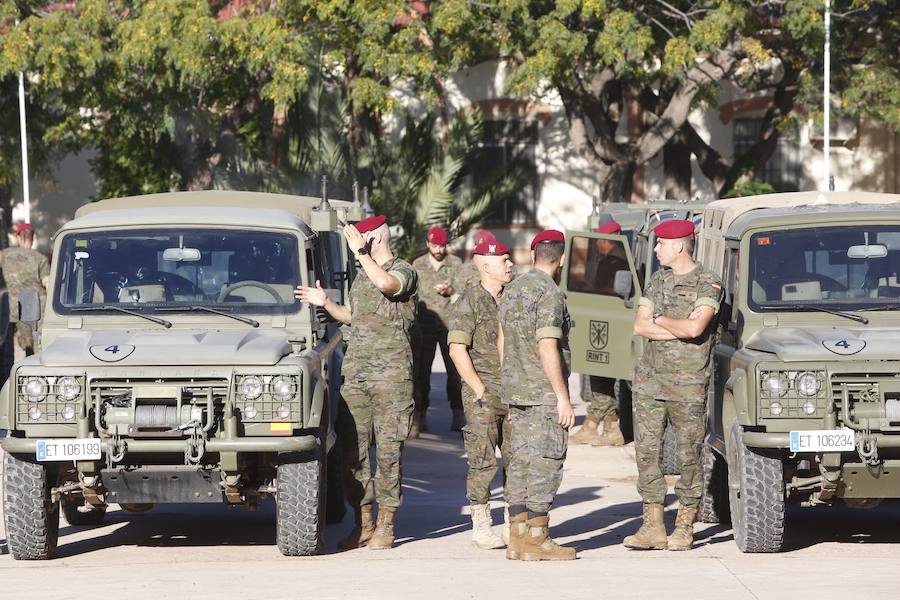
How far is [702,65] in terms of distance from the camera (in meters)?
25.6

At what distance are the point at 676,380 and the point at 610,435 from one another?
17.6 ft

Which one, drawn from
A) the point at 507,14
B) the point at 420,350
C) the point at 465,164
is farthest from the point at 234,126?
the point at 420,350

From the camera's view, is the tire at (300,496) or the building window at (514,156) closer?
the tire at (300,496)

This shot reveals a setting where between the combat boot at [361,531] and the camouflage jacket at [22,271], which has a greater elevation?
the camouflage jacket at [22,271]

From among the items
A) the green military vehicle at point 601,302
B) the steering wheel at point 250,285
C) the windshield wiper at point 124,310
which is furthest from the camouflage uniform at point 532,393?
the green military vehicle at point 601,302

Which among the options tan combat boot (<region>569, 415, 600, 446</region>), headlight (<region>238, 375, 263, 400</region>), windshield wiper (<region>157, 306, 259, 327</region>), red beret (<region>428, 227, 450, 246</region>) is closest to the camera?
headlight (<region>238, 375, 263, 400</region>)

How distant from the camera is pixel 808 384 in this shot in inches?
353

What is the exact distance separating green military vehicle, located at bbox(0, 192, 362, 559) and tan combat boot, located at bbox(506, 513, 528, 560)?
1063 millimetres

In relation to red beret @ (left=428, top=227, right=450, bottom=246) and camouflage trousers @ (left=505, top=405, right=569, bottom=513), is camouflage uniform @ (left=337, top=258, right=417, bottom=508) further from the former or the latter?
red beret @ (left=428, top=227, right=450, bottom=246)

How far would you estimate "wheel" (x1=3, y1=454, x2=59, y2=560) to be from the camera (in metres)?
8.96

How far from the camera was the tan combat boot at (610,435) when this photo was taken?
14.8 metres

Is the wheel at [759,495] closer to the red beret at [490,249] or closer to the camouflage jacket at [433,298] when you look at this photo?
the red beret at [490,249]

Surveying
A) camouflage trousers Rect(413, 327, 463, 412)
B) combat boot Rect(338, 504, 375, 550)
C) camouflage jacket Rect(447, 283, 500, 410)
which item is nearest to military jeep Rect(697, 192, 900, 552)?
camouflage jacket Rect(447, 283, 500, 410)

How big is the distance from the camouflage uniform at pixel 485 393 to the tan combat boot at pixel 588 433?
5.19 m
